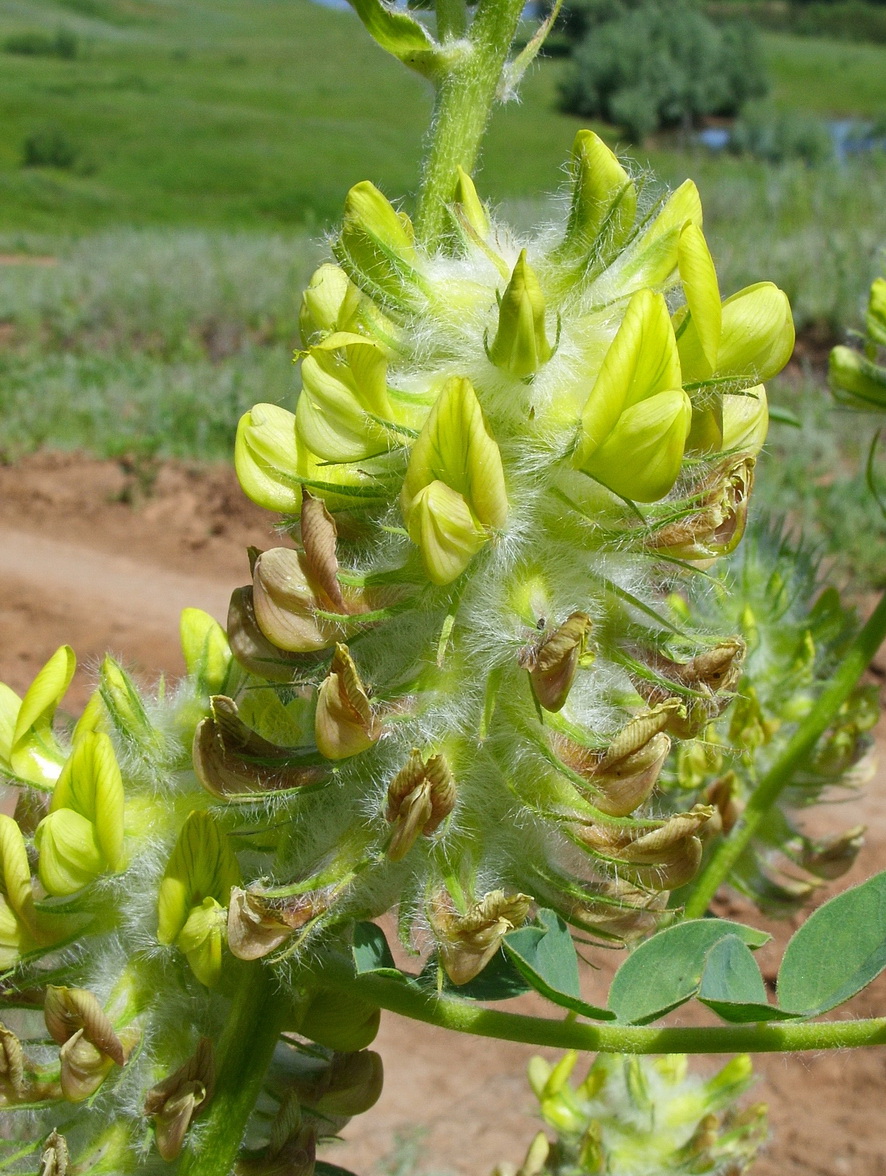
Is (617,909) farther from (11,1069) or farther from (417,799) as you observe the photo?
(11,1069)

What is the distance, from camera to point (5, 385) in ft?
28.9

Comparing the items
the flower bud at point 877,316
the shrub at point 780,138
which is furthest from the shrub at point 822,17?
the flower bud at point 877,316

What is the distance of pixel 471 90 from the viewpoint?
0.84m

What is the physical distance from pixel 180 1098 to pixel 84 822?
225mm

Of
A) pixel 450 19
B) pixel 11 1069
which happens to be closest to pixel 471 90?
pixel 450 19

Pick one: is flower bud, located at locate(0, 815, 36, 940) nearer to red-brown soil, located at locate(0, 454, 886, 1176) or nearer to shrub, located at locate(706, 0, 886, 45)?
red-brown soil, located at locate(0, 454, 886, 1176)

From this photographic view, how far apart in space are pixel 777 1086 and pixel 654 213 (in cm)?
341

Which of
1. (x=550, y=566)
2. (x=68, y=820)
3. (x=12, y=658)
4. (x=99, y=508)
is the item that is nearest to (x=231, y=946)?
(x=68, y=820)

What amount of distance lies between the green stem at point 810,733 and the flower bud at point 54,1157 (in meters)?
0.81

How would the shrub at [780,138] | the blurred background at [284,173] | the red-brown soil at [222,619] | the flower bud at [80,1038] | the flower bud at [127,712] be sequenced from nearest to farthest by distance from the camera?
the flower bud at [80,1038]
the flower bud at [127,712]
the red-brown soil at [222,619]
the blurred background at [284,173]
the shrub at [780,138]

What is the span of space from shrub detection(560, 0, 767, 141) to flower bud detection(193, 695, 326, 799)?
36.3 m

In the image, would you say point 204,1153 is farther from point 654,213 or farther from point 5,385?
point 5,385

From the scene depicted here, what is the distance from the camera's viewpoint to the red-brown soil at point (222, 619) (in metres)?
3.20

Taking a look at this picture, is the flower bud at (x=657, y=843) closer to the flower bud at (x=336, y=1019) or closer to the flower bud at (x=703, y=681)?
the flower bud at (x=703, y=681)
